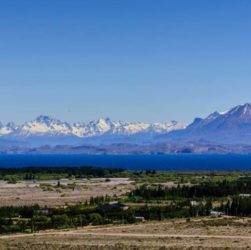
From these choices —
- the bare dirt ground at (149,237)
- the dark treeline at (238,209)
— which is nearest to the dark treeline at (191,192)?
A: the dark treeline at (238,209)

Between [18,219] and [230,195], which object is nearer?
[18,219]

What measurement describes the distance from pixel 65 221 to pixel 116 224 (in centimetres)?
548

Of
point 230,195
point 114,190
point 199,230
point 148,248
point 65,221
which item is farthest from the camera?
point 114,190

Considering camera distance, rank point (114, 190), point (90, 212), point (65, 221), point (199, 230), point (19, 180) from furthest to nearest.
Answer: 1. point (19, 180)
2. point (114, 190)
3. point (90, 212)
4. point (65, 221)
5. point (199, 230)

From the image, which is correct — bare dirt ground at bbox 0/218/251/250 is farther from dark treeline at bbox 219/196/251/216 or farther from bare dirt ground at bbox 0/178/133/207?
bare dirt ground at bbox 0/178/133/207

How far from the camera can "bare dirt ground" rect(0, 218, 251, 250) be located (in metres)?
61.1

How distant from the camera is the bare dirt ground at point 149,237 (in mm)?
61094

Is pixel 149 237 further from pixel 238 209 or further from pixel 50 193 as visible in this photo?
pixel 50 193

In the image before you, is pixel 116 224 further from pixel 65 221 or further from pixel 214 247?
pixel 214 247

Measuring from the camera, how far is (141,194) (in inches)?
4609

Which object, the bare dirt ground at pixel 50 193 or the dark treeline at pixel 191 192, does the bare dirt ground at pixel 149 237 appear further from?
the dark treeline at pixel 191 192

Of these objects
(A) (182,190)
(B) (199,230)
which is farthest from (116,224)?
(A) (182,190)

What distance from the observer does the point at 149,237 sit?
66938 millimetres

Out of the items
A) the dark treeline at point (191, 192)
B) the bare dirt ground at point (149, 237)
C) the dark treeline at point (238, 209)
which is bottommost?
the bare dirt ground at point (149, 237)
